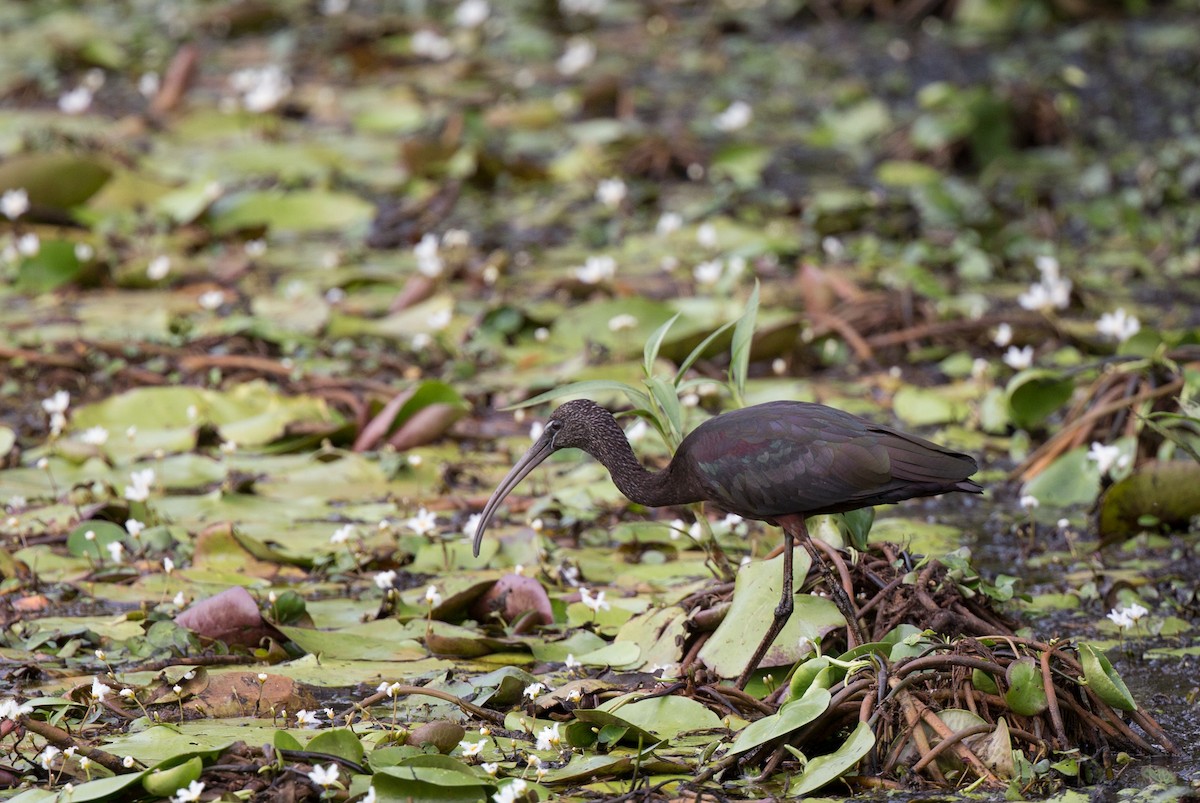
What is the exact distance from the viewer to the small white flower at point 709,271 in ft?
23.0

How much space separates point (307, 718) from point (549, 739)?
0.58 meters

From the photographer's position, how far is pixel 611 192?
8.45m

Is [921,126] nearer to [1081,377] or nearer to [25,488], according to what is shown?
[1081,377]

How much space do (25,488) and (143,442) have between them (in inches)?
20.1

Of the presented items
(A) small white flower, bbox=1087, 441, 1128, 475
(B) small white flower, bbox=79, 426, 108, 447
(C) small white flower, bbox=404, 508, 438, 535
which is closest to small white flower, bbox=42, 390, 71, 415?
(B) small white flower, bbox=79, 426, 108, 447

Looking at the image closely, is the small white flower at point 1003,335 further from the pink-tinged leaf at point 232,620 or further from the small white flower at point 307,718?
the small white flower at point 307,718

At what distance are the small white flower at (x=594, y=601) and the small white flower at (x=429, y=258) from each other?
9.96 ft

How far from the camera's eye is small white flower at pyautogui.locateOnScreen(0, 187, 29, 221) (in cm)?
764

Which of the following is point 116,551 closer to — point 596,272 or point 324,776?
point 324,776

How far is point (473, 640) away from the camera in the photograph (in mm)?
4230

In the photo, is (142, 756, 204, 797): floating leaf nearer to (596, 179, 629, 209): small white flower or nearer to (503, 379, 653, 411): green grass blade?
(503, 379, 653, 411): green grass blade

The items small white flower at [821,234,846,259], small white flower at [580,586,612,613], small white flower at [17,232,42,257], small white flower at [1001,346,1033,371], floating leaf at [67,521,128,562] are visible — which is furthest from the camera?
small white flower at [821,234,846,259]

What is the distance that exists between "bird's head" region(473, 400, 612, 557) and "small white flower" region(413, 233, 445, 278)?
2939 millimetres

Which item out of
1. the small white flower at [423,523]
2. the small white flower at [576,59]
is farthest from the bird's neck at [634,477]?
the small white flower at [576,59]
